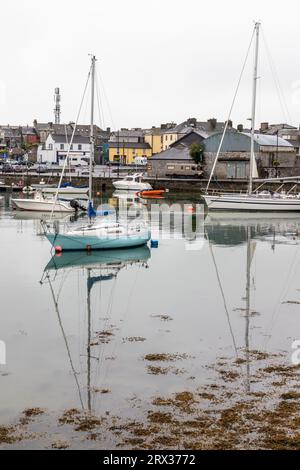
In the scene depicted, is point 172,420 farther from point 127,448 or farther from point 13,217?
point 13,217

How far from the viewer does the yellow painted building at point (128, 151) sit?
119 meters

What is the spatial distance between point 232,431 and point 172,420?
115cm

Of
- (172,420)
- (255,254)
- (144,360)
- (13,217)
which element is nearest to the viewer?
(172,420)

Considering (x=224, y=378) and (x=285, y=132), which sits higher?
(x=285, y=132)

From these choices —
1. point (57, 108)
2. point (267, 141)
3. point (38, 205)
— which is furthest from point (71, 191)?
point (57, 108)

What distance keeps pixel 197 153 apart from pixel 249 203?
32.6 meters

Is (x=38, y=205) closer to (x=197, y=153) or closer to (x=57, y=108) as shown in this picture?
(x=197, y=153)

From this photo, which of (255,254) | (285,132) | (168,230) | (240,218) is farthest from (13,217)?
(285,132)

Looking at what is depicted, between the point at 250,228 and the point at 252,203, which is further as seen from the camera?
the point at 252,203

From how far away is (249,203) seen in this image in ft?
169

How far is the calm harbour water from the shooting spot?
13.2m

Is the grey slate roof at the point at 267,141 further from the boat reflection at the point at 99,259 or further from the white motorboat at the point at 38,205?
the boat reflection at the point at 99,259

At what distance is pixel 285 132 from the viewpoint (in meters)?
113

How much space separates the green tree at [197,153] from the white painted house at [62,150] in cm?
3461
